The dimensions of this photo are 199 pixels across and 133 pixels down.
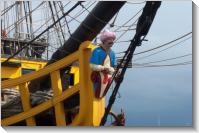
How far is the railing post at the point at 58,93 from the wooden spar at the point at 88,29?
0.11 meters

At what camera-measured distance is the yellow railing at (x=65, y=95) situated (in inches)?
159

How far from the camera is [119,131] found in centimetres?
323

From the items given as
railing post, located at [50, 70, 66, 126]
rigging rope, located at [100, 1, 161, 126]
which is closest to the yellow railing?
railing post, located at [50, 70, 66, 126]

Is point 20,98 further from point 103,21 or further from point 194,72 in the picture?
point 194,72

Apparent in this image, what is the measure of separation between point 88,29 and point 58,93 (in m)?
0.59

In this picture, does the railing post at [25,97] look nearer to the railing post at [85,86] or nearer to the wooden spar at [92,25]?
the wooden spar at [92,25]

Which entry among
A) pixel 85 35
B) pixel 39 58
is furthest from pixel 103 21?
pixel 39 58

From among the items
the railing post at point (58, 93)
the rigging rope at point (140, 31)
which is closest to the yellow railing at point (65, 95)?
the railing post at point (58, 93)

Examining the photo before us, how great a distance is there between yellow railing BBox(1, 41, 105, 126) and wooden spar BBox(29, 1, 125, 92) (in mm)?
154

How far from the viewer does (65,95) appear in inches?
163

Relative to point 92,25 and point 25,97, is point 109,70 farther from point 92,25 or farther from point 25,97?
point 25,97

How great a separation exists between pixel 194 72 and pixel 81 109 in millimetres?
1146

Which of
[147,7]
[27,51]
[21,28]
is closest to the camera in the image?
[147,7]

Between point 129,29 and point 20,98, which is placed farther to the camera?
point 20,98
